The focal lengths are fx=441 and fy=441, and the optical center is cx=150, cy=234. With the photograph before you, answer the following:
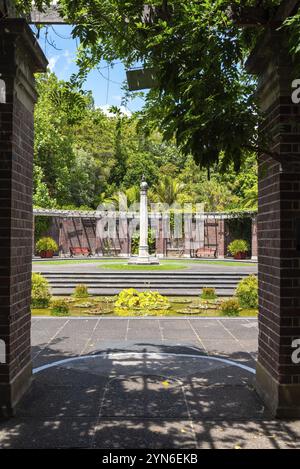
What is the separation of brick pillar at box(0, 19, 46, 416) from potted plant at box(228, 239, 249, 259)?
28.7 m

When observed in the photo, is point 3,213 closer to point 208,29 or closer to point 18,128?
point 18,128

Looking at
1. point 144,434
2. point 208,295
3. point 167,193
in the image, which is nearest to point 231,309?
point 208,295

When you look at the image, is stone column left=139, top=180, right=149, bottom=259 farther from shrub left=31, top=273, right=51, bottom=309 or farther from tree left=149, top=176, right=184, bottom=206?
tree left=149, top=176, right=184, bottom=206

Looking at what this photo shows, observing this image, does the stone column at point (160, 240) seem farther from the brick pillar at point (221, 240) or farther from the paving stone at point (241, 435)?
the paving stone at point (241, 435)

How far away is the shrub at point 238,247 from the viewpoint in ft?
109

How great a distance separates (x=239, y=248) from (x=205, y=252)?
149 inches

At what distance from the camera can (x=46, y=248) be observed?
3181 cm

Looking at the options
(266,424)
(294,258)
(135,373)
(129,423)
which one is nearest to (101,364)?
(135,373)

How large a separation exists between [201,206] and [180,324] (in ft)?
95.3

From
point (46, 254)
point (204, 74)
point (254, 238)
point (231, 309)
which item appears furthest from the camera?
point (254, 238)

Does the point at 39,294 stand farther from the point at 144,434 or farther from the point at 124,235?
the point at 124,235

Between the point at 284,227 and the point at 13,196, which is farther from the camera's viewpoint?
the point at 13,196

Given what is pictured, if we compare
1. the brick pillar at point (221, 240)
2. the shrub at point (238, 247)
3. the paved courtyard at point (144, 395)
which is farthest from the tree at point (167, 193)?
the paved courtyard at point (144, 395)

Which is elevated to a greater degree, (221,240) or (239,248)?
(221,240)
